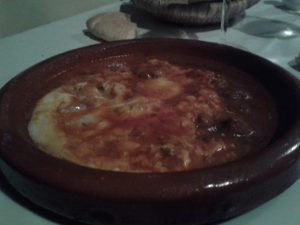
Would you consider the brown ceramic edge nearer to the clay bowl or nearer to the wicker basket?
the clay bowl

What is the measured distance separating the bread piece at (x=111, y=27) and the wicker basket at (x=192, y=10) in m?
0.08

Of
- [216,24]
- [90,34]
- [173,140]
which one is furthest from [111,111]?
[216,24]

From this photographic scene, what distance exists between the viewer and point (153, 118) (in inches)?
31.8

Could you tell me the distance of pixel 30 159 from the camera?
2.17ft

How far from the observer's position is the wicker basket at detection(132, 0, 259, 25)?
126cm

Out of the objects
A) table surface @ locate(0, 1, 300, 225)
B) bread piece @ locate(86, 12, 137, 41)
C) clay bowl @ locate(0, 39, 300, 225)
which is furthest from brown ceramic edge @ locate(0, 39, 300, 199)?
bread piece @ locate(86, 12, 137, 41)

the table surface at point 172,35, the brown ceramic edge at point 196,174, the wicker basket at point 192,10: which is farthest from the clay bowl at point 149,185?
the wicker basket at point 192,10

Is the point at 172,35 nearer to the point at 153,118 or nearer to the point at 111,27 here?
the point at 111,27

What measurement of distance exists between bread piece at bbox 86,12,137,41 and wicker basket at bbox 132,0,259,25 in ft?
0.25

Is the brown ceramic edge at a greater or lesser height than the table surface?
greater

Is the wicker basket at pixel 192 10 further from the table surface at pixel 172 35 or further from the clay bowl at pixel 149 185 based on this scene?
the clay bowl at pixel 149 185

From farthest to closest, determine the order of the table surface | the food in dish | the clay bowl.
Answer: the table surface → the food in dish → the clay bowl

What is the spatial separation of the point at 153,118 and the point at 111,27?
529mm

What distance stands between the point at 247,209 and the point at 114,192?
195 millimetres
